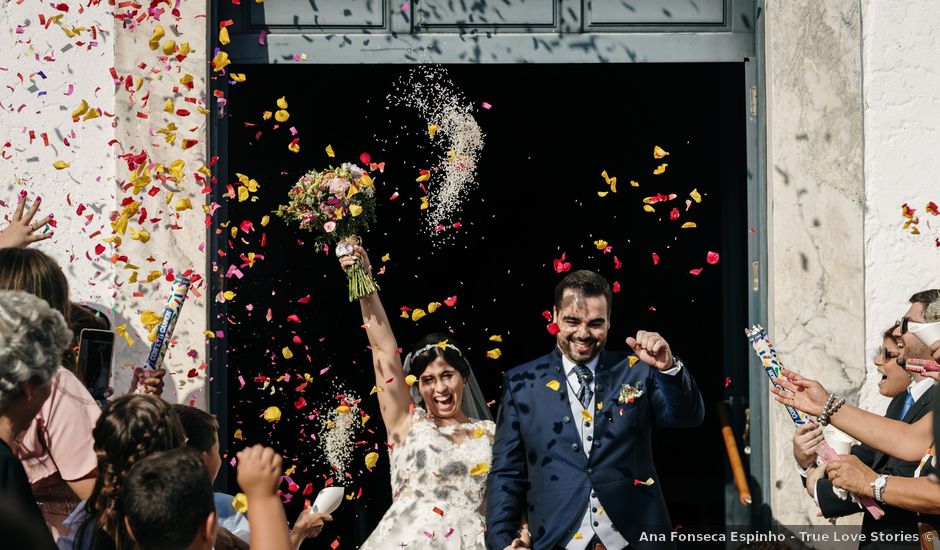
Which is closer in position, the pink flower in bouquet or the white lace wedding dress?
the white lace wedding dress

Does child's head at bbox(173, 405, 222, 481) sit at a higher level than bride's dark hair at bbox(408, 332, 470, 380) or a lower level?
lower

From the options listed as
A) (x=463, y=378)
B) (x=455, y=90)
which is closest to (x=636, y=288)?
(x=455, y=90)

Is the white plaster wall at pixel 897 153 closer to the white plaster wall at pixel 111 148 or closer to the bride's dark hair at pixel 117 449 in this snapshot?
the white plaster wall at pixel 111 148

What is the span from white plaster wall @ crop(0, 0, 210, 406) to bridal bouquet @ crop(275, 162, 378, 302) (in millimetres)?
730

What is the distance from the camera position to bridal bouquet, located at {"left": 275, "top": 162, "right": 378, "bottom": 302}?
19.4 feet

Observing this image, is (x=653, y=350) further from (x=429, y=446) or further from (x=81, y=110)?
(x=81, y=110)

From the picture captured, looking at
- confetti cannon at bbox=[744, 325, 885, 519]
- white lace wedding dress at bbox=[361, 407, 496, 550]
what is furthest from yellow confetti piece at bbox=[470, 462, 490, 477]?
confetti cannon at bbox=[744, 325, 885, 519]

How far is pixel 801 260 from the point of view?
6.43m

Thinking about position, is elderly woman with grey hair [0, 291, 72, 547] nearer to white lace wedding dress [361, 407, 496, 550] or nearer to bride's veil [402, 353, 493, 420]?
white lace wedding dress [361, 407, 496, 550]

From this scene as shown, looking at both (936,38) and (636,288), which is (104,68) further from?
(636,288)

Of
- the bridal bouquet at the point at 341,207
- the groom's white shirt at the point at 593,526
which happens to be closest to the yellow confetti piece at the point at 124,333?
the bridal bouquet at the point at 341,207

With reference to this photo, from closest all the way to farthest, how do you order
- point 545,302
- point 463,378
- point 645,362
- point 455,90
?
point 645,362
point 463,378
point 455,90
point 545,302

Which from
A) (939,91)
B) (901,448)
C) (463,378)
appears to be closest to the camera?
(901,448)

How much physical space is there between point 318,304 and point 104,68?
3.46 metres
